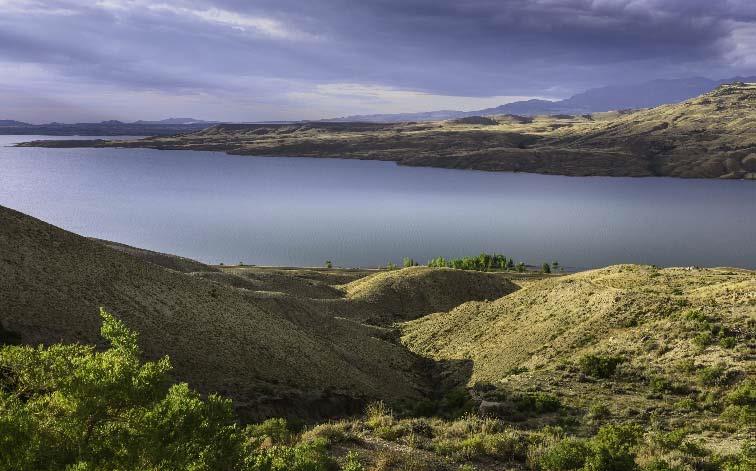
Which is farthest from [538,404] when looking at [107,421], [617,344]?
[107,421]

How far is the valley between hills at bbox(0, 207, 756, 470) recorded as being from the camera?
20188 mm

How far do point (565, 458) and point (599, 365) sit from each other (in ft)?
51.4

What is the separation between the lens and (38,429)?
11023 millimetres

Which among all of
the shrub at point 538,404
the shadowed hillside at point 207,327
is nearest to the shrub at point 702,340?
the shrub at point 538,404

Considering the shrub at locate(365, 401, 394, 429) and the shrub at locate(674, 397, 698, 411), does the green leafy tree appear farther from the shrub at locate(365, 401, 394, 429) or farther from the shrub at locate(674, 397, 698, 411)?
the shrub at locate(674, 397, 698, 411)

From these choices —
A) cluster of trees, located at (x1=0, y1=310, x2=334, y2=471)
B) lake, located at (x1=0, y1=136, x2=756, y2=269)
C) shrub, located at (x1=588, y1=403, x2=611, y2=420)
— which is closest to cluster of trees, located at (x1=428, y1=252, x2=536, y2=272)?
lake, located at (x1=0, y1=136, x2=756, y2=269)

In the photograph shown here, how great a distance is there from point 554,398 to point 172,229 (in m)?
132

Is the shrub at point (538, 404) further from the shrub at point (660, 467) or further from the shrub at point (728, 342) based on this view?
the shrub at point (728, 342)

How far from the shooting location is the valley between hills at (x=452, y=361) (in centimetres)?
2019

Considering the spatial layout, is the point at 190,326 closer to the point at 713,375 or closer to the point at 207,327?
the point at 207,327

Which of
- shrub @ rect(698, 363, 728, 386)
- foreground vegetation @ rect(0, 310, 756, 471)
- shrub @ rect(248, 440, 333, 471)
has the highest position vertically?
foreground vegetation @ rect(0, 310, 756, 471)

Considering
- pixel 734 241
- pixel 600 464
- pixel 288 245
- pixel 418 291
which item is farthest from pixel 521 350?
pixel 734 241

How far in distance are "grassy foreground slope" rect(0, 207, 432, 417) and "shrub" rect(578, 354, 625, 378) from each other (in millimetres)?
11256

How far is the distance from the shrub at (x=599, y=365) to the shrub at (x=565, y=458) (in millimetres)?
14002
